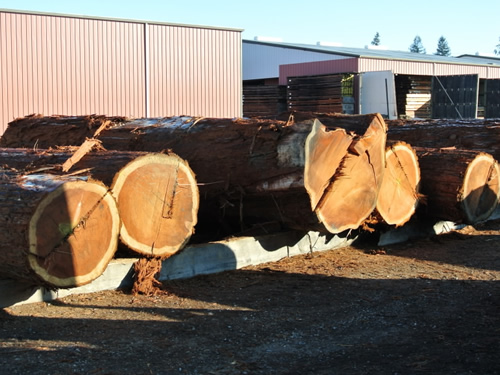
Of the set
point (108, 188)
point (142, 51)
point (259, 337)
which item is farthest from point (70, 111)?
point (259, 337)

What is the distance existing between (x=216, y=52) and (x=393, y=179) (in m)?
14.4

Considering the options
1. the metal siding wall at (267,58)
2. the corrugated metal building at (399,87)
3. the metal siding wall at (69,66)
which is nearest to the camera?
the metal siding wall at (69,66)

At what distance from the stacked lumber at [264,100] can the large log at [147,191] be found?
807 inches

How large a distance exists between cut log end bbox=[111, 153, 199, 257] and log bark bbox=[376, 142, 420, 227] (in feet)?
9.33

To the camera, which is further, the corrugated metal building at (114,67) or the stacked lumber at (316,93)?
the stacked lumber at (316,93)

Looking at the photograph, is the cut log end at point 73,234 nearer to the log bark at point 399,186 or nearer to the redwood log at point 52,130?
the log bark at point 399,186

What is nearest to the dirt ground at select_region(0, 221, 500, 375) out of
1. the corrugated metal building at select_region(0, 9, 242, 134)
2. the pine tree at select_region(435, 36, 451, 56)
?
the corrugated metal building at select_region(0, 9, 242, 134)

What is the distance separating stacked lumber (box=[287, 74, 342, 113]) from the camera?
24500 millimetres

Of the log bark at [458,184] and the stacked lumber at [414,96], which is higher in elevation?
the stacked lumber at [414,96]

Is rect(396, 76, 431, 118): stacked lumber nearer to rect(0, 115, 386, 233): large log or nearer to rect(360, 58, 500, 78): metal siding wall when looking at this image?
rect(360, 58, 500, 78): metal siding wall

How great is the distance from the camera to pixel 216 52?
21906 millimetres

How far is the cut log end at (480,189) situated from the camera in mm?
9258

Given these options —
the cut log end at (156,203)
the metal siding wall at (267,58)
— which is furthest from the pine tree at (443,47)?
the cut log end at (156,203)

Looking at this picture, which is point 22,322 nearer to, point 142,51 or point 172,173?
point 172,173
